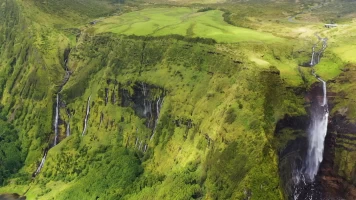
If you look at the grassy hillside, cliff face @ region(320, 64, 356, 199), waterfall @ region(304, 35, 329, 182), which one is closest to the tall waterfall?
waterfall @ region(304, 35, 329, 182)

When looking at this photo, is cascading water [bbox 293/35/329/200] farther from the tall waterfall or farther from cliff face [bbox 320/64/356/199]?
cliff face [bbox 320/64/356/199]

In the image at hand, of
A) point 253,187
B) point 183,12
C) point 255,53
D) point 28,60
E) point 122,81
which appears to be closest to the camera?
point 253,187

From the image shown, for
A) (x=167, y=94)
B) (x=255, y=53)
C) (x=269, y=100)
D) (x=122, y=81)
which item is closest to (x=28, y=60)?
(x=122, y=81)

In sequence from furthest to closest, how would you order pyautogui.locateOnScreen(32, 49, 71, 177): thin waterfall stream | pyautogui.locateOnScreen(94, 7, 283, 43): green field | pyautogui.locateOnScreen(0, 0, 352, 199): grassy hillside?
pyautogui.locateOnScreen(32, 49, 71, 177): thin waterfall stream → pyautogui.locateOnScreen(94, 7, 283, 43): green field → pyautogui.locateOnScreen(0, 0, 352, 199): grassy hillside

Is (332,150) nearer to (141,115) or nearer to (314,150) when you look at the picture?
(314,150)

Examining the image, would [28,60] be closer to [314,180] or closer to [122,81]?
[122,81]

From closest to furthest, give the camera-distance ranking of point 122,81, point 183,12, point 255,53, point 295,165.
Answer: point 295,165
point 255,53
point 122,81
point 183,12

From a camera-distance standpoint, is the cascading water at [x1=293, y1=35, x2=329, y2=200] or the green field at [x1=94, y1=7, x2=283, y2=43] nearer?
the cascading water at [x1=293, y1=35, x2=329, y2=200]

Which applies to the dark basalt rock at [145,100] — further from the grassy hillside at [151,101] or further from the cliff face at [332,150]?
the cliff face at [332,150]

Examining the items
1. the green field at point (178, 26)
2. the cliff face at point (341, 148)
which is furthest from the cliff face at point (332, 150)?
the green field at point (178, 26)
